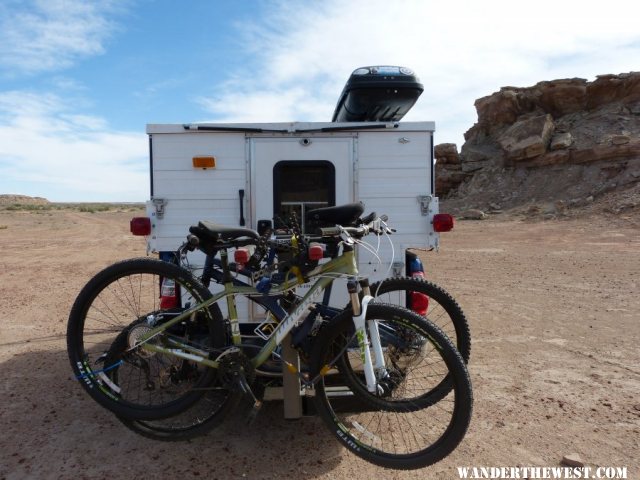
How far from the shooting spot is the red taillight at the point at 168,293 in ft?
12.7

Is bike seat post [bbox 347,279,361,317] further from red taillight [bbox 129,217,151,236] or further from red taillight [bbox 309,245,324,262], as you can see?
red taillight [bbox 129,217,151,236]

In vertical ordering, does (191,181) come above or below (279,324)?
above

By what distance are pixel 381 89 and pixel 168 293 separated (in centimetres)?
282

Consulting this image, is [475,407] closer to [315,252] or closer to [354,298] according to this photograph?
[354,298]

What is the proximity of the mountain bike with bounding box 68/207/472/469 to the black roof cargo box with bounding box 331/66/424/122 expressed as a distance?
88.8 inches

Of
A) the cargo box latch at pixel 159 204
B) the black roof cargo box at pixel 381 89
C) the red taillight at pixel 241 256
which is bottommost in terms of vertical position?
the red taillight at pixel 241 256

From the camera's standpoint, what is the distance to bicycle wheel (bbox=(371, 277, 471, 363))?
3426 mm

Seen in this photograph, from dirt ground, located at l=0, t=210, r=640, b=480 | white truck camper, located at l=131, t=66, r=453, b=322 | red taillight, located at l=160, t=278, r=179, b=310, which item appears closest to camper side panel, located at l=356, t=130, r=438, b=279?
white truck camper, located at l=131, t=66, r=453, b=322

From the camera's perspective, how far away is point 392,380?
117 inches

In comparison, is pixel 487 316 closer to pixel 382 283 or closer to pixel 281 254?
pixel 382 283

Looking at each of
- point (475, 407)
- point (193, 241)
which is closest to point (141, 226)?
point (193, 241)

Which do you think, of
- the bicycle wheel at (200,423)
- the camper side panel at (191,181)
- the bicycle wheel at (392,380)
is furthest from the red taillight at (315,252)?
the camper side panel at (191,181)

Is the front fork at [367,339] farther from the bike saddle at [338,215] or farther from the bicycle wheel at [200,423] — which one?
the bicycle wheel at [200,423]

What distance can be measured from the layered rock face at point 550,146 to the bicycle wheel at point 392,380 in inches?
1099
